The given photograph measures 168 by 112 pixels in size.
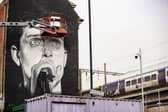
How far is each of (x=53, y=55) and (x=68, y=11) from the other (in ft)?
22.8

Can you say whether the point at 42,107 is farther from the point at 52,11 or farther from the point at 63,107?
the point at 52,11

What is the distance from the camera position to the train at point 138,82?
149 ft

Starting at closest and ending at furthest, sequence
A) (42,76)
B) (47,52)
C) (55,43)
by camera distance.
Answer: (42,76) → (47,52) → (55,43)

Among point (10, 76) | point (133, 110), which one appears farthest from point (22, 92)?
point (133, 110)

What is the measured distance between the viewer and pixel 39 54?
144 feet

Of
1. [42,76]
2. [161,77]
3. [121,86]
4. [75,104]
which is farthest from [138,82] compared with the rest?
[75,104]

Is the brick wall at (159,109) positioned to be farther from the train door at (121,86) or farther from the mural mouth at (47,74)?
the train door at (121,86)

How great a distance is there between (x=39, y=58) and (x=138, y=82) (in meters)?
15.3

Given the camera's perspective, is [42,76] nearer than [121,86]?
Yes

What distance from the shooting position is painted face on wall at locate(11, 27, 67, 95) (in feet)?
140

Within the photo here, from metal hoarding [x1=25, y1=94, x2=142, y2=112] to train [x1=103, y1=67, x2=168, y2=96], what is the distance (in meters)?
18.1

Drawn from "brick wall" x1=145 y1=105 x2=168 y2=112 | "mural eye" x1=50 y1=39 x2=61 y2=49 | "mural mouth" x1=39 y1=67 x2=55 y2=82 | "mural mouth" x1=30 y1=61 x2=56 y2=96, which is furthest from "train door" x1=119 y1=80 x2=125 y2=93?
"brick wall" x1=145 y1=105 x2=168 y2=112

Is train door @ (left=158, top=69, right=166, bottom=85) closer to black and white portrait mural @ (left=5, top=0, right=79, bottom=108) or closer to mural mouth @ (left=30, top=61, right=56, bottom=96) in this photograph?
black and white portrait mural @ (left=5, top=0, right=79, bottom=108)

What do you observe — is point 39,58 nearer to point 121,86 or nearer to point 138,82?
point 138,82
